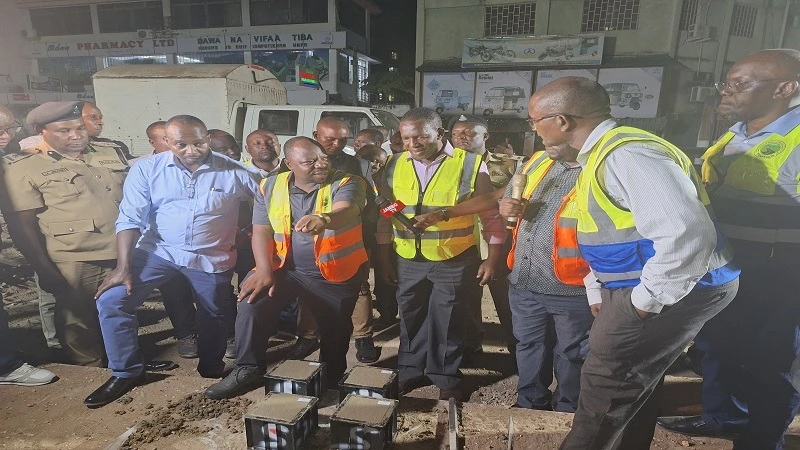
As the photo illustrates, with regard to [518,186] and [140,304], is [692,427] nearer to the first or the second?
[518,186]

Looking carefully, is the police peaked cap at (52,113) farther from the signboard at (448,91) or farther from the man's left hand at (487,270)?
the man's left hand at (487,270)

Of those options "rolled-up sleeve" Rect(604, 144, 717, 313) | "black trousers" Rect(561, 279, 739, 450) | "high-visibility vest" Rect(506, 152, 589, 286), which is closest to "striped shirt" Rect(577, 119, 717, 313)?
"rolled-up sleeve" Rect(604, 144, 717, 313)

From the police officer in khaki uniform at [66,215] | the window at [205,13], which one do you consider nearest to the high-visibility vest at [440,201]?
the police officer in khaki uniform at [66,215]

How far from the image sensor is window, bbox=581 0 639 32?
2.34m

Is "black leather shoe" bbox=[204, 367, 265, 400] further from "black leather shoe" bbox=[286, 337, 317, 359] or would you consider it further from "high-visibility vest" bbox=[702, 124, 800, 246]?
"high-visibility vest" bbox=[702, 124, 800, 246]

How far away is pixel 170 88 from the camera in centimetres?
355

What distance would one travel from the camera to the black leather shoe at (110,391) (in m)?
2.28

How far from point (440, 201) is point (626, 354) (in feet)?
3.78

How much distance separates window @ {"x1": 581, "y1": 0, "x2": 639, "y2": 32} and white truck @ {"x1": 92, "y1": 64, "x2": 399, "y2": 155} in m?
3.06

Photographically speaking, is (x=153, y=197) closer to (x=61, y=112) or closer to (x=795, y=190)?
(x=61, y=112)

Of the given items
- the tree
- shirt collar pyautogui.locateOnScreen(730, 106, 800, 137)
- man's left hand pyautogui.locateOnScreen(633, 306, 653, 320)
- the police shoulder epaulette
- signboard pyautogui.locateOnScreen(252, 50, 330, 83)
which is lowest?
man's left hand pyautogui.locateOnScreen(633, 306, 653, 320)

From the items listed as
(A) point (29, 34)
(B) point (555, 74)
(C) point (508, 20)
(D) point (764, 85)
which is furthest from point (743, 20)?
(A) point (29, 34)

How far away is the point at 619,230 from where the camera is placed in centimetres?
147

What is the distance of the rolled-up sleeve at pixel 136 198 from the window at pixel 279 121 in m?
3.27
